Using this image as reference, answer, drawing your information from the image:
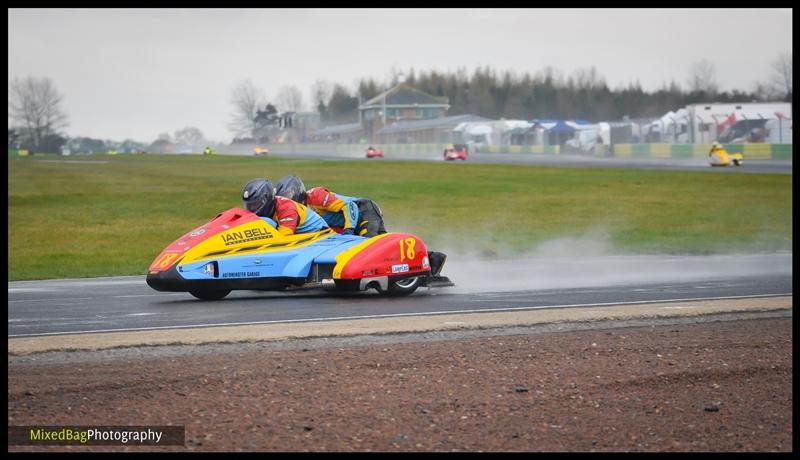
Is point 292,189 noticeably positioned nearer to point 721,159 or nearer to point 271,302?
point 271,302

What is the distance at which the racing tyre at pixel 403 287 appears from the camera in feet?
49.6

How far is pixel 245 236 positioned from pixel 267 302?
967 mm

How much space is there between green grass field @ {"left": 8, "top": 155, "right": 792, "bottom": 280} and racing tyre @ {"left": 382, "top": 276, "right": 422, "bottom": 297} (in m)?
6.84

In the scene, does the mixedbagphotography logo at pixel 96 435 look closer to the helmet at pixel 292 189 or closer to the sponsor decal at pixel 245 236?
the sponsor decal at pixel 245 236

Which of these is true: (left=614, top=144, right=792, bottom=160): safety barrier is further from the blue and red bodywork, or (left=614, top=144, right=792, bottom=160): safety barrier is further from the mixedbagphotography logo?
the mixedbagphotography logo

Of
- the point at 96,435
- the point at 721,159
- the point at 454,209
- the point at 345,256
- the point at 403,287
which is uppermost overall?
the point at 345,256

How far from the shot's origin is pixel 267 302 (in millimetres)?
14352

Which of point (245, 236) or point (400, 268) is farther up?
point (245, 236)

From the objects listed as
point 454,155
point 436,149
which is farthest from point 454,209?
point 436,149

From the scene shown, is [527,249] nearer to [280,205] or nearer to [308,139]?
[280,205]

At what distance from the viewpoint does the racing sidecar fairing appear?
537 inches

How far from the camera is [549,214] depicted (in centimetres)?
3397

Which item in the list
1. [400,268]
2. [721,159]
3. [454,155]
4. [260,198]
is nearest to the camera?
[260,198]

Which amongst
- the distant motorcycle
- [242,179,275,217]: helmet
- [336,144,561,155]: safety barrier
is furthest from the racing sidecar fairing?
[336,144,561,155]: safety barrier
